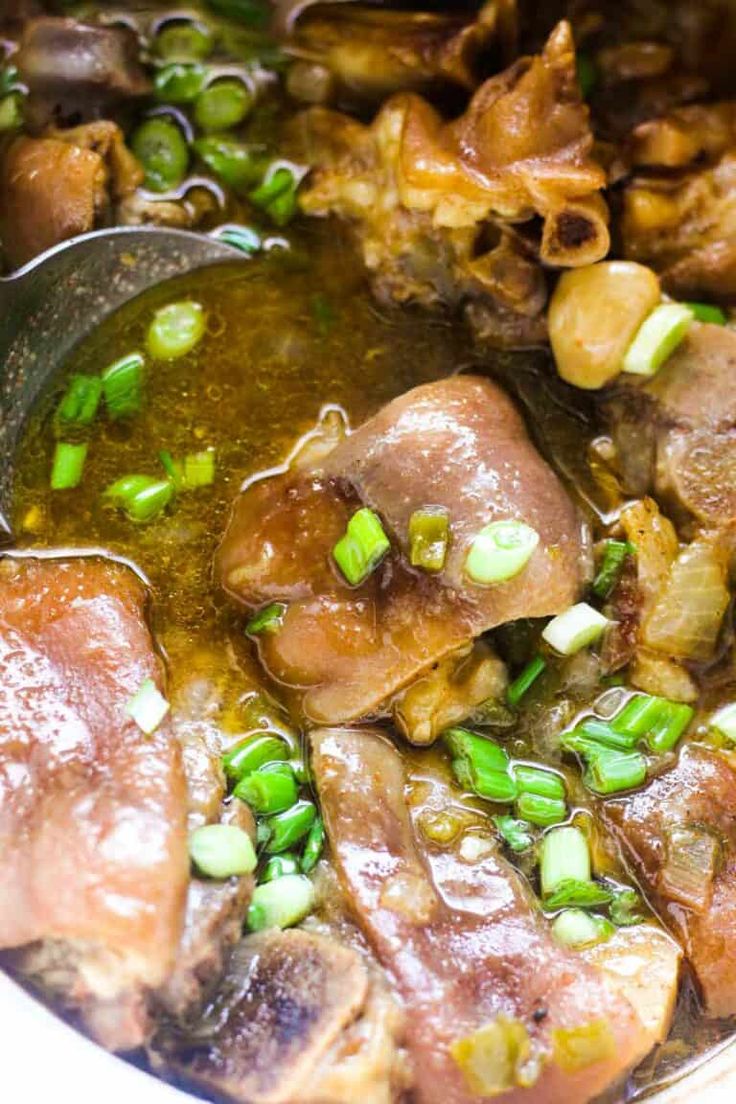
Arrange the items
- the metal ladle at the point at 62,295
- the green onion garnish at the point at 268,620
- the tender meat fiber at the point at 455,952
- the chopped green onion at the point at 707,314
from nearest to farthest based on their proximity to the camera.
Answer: the tender meat fiber at the point at 455,952, the green onion garnish at the point at 268,620, the metal ladle at the point at 62,295, the chopped green onion at the point at 707,314

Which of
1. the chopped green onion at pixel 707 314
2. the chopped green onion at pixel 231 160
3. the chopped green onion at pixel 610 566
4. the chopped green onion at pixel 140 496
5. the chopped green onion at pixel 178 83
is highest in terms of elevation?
the chopped green onion at pixel 178 83

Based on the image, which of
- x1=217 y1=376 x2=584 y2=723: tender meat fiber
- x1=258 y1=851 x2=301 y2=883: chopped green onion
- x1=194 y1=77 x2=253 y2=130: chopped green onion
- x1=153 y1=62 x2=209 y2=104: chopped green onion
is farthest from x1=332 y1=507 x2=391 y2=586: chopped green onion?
x1=153 y1=62 x2=209 y2=104: chopped green onion

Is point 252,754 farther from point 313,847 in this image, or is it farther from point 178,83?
point 178,83

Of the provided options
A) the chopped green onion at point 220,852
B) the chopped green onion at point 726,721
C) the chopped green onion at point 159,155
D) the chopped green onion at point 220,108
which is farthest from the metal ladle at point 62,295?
the chopped green onion at point 726,721

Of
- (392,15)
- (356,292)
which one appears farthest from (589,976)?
(392,15)

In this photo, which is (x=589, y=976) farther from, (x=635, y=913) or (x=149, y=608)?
(x=149, y=608)

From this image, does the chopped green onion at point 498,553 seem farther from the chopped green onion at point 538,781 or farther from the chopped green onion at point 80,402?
the chopped green onion at point 80,402
